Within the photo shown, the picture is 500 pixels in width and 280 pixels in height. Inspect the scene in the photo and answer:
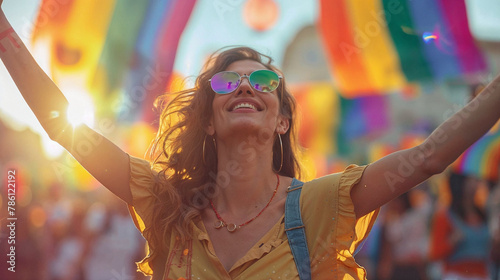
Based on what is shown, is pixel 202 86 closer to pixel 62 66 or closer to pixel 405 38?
pixel 62 66

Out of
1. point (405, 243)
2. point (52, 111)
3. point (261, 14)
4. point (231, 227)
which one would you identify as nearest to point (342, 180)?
point (231, 227)

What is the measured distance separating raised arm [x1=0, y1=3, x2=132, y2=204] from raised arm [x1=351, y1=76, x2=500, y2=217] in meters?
0.89

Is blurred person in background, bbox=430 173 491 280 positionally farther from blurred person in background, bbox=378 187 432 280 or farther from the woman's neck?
the woman's neck

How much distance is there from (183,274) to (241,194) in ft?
1.48

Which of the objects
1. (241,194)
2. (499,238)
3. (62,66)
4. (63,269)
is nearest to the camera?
(241,194)

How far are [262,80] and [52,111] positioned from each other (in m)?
0.84

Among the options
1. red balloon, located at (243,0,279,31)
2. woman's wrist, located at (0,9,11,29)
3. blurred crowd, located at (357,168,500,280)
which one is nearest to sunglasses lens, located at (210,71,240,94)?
woman's wrist, located at (0,9,11,29)

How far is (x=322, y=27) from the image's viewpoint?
616 cm

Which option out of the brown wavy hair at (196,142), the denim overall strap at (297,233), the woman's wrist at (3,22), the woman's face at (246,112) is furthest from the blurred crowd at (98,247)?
the denim overall strap at (297,233)

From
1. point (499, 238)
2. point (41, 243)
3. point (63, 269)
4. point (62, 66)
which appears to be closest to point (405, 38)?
point (499, 238)

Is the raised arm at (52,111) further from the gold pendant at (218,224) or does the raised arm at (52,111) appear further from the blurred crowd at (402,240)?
the blurred crowd at (402,240)

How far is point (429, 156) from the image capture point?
2.02 m

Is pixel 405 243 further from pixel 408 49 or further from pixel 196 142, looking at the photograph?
pixel 196 142

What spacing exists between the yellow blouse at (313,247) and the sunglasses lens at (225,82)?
1.84ft
